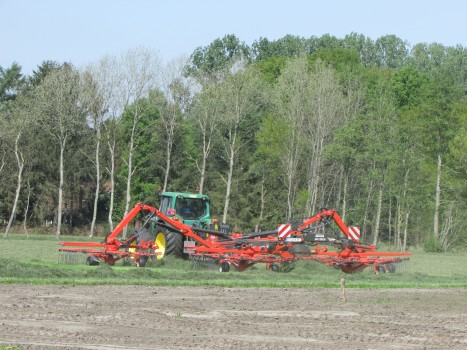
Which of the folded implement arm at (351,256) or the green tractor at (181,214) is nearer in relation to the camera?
the folded implement arm at (351,256)

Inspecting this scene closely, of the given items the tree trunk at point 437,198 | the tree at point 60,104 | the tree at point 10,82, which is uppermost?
the tree at point 10,82

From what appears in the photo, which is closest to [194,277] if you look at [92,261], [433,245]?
[92,261]

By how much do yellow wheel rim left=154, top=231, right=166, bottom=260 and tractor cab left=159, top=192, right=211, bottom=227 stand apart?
116 centimetres

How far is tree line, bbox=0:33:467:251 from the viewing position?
205ft

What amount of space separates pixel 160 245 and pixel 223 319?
15411 millimetres

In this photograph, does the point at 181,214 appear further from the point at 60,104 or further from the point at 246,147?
the point at 246,147

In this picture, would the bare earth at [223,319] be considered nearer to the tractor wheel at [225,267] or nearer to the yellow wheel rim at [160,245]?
the tractor wheel at [225,267]

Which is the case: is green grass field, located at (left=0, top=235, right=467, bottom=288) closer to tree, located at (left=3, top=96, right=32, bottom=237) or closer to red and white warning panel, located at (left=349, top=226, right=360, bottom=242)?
red and white warning panel, located at (left=349, top=226, right=360, bottom=242)

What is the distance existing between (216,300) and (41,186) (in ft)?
186

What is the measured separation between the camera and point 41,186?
245 ft

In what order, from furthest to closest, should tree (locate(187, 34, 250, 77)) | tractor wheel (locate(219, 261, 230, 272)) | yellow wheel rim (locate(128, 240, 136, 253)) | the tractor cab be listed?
tree (locate(187, 34, 250, 77))
the tractor cab
yellow wheel rim (locate(128, 240, 136, 253))
tractor wheel (locate(219, 261, 230, 272))

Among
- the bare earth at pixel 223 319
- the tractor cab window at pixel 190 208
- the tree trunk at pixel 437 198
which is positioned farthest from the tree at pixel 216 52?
the bare earth at pixel 223 319

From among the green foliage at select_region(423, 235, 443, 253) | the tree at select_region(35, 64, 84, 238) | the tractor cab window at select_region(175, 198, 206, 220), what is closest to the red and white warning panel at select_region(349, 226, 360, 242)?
the tractor cab window at select_region(175, 198, 206, 220)

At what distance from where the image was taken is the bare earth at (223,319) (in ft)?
45.0
